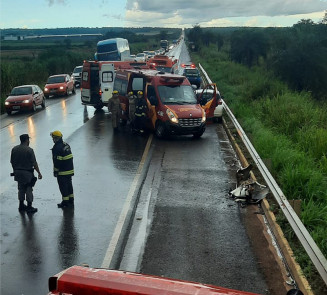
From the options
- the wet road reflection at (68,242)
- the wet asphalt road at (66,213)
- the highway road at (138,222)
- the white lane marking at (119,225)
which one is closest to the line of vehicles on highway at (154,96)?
the highway road at (138,222)

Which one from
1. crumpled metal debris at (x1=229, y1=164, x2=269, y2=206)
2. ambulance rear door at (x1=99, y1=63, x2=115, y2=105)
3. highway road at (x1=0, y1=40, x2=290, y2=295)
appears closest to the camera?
highway road at (x1=0, y1=40, x2=290, y2=295)

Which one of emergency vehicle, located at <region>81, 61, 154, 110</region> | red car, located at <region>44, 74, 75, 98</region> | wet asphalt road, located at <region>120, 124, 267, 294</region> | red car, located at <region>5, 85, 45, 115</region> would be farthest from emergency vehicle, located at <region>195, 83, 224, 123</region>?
red car, located at <region>44, 74, 75, 98</region>

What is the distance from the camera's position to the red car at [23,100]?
2539cm

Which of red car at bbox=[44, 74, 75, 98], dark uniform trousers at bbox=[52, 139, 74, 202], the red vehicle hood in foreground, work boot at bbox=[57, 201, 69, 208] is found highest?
the red vehicle hood in foreground

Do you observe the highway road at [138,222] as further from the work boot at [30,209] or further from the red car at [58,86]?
the red car at [58,86]

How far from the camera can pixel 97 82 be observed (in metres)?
24.0

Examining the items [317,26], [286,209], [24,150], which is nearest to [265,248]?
[286,209]

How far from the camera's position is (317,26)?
234ft

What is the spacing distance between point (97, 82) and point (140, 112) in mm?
7384

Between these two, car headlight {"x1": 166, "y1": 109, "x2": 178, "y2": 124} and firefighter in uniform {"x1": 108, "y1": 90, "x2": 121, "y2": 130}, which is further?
firefighter in uniform {"x1": 108, "y1": 90, "x2": 121, "y2": 130}

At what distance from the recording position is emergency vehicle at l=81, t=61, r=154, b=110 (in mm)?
23031

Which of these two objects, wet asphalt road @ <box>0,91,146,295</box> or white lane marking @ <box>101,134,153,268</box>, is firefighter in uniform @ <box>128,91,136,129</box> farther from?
white lane marking @ <box>101,134,153,268</box>

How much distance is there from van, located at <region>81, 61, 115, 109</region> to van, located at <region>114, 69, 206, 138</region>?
389cm

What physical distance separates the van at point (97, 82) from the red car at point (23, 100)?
11.2 feet
